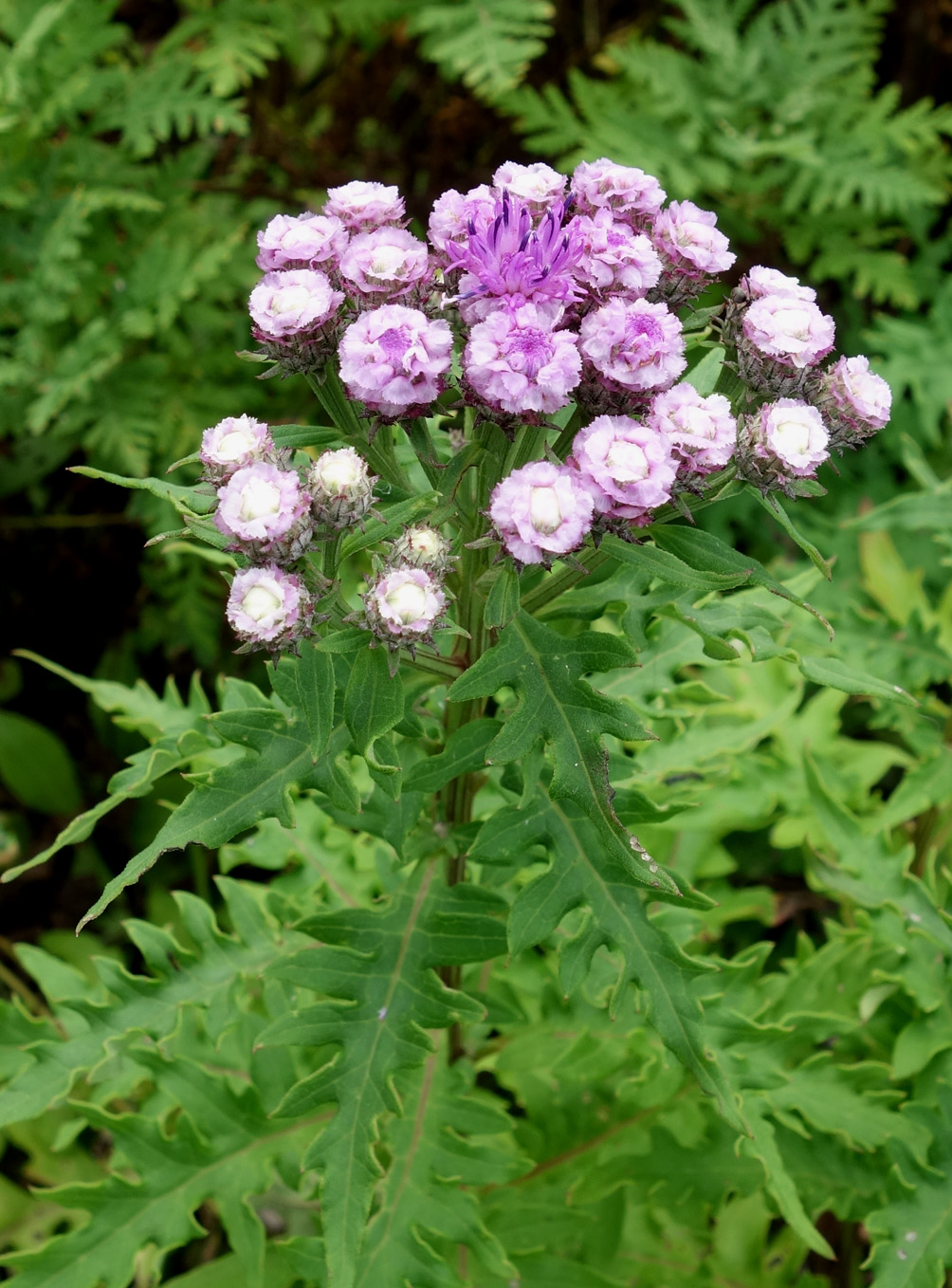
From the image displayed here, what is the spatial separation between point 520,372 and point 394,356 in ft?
0.40

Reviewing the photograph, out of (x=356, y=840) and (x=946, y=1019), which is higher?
(x=946, y=1019)

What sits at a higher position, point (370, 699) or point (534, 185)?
point (534, 185)

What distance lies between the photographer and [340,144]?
3285 mm

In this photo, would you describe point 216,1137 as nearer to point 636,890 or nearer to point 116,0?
point 636,890

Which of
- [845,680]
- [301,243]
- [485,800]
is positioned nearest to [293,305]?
[301,243]

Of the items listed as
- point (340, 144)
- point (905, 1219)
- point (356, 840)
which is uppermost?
A: point (340, 144)

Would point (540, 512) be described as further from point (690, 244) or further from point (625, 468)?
point (690, 244)

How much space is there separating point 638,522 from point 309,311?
0.39m

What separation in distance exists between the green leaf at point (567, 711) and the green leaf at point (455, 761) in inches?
6.0

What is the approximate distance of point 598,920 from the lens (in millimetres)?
1269

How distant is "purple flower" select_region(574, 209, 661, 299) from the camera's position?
110 cm

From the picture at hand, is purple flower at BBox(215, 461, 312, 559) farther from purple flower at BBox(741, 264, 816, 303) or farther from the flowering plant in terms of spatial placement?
purple flower at BBox(741, 264, 816, 303)

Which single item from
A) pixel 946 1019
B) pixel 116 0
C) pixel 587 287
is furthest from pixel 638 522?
pixel 116 0

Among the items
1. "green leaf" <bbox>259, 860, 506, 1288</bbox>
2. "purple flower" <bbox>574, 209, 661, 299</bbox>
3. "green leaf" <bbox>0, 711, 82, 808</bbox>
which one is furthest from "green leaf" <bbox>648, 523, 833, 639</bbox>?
"green leaf" <bbox>0, 711, 82, 808</bbox>
